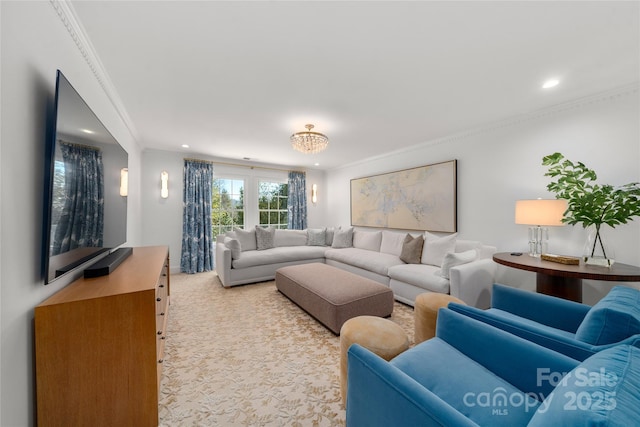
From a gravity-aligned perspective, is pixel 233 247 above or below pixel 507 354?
above

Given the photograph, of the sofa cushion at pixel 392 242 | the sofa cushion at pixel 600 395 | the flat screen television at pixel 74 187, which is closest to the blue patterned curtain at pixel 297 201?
the sofa cushion at pixel 392 242

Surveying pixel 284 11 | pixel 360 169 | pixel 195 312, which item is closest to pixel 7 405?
pixel 195 312

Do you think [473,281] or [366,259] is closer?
[473,281]

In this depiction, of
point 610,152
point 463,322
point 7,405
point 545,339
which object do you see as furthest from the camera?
point 610,152

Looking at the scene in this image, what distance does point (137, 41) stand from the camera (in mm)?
1675

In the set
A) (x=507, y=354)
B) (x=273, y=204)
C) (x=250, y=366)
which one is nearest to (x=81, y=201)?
(x=250, y=366)

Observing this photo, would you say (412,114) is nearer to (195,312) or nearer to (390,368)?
(390,368)

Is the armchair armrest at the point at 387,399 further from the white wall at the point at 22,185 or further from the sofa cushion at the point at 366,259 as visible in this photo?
the sofa cushion at the point at 366,259

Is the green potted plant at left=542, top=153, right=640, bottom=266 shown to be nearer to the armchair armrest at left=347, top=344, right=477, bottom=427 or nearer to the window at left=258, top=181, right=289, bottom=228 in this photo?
the armchair armrest at left=347, top=344, right=477, bottom=427

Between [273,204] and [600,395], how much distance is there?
5605 millimetres

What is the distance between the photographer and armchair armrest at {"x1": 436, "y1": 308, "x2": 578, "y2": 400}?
1.01 metres

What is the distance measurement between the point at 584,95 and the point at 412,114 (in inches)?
64.8

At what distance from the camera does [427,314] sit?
1.96 m

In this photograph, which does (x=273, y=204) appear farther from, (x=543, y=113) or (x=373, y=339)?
(x=543, y=113)
